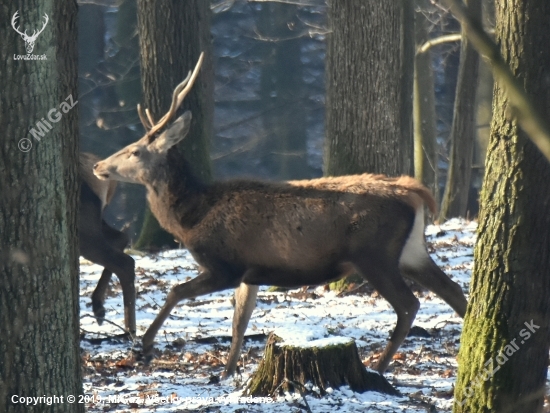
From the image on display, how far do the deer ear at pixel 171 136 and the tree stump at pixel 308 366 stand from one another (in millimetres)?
3014

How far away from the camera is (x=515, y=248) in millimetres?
4473

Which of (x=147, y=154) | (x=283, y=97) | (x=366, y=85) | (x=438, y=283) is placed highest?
(x=283, y=97)

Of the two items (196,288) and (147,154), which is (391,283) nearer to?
(196,288)

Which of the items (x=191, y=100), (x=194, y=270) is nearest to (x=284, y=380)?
(x=194, y=270)

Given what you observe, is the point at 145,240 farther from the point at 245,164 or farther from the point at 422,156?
the point at 245,164

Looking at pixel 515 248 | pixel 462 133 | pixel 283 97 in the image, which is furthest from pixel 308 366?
pixel 283 97

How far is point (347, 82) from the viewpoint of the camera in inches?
371

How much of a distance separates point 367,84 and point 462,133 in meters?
7.21

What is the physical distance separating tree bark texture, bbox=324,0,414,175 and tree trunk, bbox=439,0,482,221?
644 centimetres

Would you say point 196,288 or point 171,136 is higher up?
point 171,136

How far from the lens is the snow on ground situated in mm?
5656

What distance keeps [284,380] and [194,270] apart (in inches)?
221

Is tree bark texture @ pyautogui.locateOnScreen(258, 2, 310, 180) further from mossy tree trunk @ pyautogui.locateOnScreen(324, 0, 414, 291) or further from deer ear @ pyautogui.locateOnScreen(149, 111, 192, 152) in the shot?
deer ear @ pyautogui.locateOnScreen(149, 111, 192, 152)

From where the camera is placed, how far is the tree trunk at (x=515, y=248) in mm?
4375
